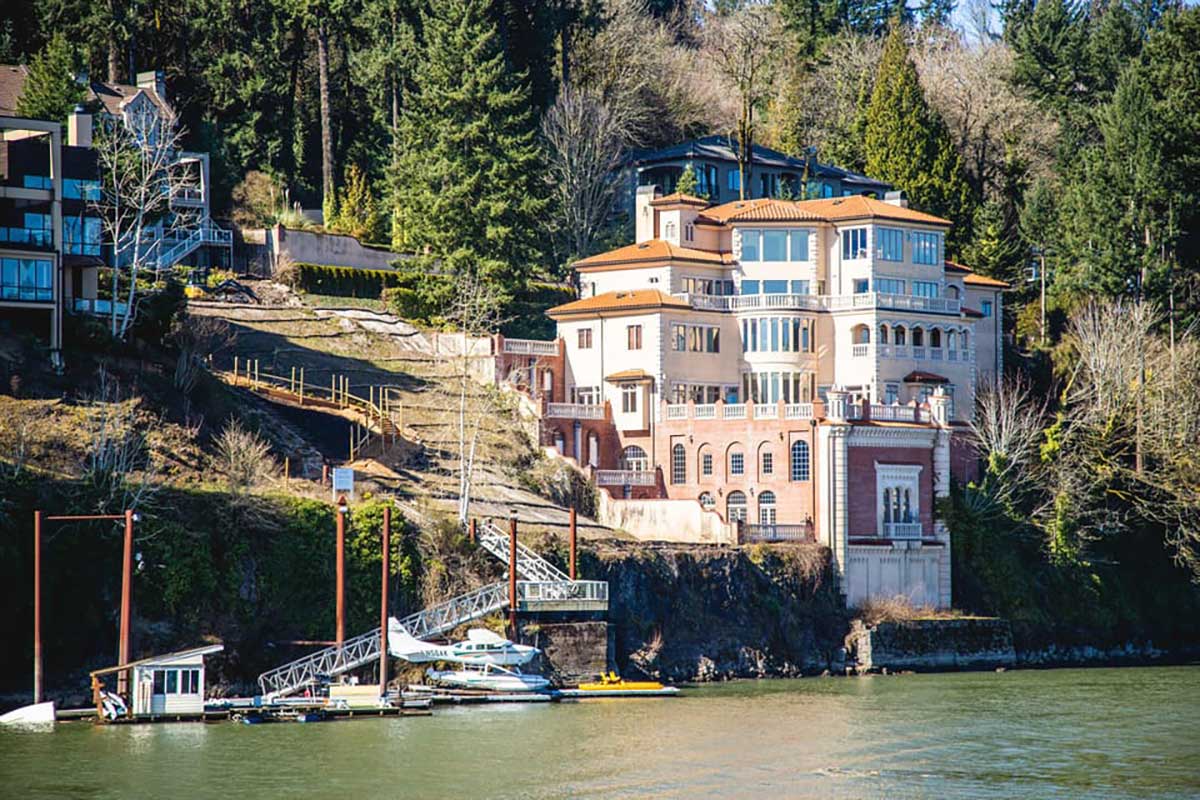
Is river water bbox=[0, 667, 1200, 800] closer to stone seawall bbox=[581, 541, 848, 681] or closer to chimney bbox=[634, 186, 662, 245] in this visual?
stone seawall bbox=[581, 541, 848, 681]

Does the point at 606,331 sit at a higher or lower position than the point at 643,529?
higher

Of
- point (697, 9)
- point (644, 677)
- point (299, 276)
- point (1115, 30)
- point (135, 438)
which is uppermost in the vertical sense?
point (697, 9)

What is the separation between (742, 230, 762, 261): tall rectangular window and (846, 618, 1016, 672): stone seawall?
65.3 ft

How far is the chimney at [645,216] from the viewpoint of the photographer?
102375 millimetres

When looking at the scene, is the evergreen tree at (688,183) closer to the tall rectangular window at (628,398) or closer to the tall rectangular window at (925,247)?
the tall rectangular window at (925,247)

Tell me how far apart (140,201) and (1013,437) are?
36.8 meters

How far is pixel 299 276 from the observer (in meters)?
102

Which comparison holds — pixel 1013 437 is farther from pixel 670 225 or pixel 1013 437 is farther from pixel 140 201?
pixel 140 201

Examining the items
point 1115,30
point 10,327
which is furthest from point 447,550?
point 1115,30

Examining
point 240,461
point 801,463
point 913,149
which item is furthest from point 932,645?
point 913,149

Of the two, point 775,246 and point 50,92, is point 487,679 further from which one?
point 775,246

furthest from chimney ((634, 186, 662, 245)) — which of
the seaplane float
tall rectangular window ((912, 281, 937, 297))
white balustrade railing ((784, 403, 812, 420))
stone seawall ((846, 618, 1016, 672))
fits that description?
the seaplane float

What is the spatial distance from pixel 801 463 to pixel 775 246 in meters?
13.4

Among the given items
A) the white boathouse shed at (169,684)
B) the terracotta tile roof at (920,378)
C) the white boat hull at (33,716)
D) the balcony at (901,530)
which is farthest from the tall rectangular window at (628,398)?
the white boat hull at (33,716)
